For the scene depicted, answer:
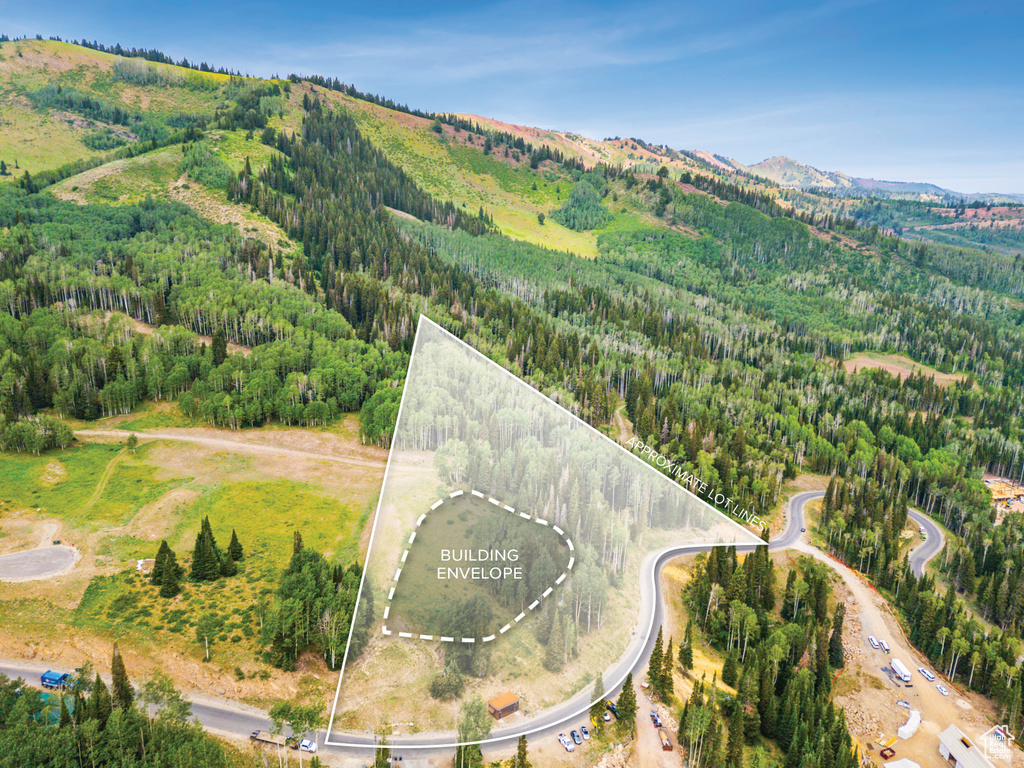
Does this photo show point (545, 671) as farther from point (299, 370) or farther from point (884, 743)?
point (299, 370)

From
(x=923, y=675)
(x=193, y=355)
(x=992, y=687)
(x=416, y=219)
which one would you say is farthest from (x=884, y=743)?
(x=416, y=219)

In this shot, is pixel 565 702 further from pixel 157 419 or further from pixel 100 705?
pixel 157 419

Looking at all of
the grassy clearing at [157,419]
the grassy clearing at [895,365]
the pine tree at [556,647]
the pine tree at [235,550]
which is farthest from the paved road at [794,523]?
the grassy clearing at [895,365]

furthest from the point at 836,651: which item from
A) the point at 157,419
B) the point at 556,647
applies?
the point at 157,419

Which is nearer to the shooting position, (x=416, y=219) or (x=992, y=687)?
(x=992, y=687)

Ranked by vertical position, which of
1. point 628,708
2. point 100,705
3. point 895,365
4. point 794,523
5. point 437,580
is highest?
point 437,580

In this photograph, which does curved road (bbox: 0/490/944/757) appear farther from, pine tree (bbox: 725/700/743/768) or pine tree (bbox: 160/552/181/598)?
pine tree (bbox: 725/700/743/768)
